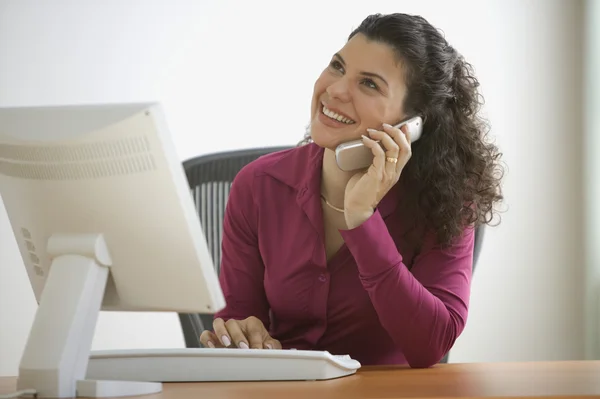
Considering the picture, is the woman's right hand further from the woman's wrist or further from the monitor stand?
the monitor stand

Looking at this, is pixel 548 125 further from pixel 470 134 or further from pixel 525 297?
pixel 470 134

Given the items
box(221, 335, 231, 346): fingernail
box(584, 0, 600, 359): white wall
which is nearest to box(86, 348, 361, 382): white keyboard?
box(221, 335, 231, 346): fingernail

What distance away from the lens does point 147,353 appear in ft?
4.08

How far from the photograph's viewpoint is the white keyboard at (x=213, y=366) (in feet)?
4.02

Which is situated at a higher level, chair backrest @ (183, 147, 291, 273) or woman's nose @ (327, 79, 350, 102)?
woman's nose @ (327, 79, 350, 102)

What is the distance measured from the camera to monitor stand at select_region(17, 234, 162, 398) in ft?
3.41

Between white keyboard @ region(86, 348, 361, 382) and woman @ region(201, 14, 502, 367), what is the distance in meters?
0.30

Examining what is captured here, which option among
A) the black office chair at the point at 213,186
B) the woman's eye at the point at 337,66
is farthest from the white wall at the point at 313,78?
the woman's eye at the point at 337,66

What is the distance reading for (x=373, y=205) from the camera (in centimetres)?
152

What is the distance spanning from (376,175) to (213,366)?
501 millimetres

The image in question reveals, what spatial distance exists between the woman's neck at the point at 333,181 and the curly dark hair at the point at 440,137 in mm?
138

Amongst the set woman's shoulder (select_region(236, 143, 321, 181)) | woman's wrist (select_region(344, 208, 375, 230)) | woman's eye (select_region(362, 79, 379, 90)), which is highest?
woman's eye (select_region(362, 79, 379, 90))

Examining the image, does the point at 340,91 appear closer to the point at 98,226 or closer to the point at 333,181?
the point at 333,181

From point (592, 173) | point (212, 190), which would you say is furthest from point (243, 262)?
point (592, 173)
